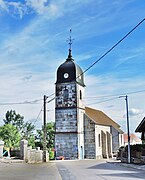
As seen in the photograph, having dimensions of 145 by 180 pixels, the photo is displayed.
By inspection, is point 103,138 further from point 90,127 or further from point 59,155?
point 59,155

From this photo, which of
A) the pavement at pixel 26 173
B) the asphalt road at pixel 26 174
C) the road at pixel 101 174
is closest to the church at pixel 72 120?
the road at pixel 101 174

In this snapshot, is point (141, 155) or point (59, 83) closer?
point (141, 155)

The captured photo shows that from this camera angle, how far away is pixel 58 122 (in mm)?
56062

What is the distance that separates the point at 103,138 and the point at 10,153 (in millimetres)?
32530

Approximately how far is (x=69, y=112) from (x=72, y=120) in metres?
1.59

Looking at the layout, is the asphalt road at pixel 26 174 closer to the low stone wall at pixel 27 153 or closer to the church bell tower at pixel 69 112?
the low stone wall at pixel 27 153

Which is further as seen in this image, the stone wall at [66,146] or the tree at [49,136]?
the tree at [49,136]

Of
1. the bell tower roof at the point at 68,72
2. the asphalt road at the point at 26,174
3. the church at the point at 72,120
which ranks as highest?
the bell tower roof at the point at 68,72

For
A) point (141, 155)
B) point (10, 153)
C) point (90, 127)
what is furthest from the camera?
point (90, 127)

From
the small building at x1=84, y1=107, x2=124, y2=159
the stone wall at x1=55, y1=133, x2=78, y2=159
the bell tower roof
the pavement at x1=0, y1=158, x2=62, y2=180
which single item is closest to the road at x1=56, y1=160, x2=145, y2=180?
the pavement at x1=0, y1=158, x2=62, y2=180

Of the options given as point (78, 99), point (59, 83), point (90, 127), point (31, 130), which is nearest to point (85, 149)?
point (90, 127)

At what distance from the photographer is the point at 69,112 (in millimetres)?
56156

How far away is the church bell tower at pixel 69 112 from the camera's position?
5453cm

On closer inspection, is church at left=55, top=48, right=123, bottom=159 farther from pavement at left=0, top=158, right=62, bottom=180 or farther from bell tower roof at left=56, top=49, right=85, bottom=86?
pavement at left=0, top=158, right=62, bottom=180
